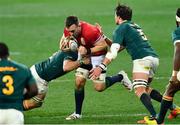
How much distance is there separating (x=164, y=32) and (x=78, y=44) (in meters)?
14.6

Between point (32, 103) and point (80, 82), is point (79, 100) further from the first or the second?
point (32, 103)

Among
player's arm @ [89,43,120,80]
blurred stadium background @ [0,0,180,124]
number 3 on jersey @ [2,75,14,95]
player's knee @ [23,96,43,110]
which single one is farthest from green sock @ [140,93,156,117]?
number 3 on jersey @ [2,75,14,95]

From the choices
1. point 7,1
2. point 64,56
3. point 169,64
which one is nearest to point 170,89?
point 64,56

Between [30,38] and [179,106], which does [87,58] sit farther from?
[30,38]

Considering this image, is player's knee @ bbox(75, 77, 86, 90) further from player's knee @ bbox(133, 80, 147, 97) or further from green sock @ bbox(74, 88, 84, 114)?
player's knee @ bbox(133, 80, 147, 97)

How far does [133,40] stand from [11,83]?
386 cm

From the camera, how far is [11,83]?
509 inches

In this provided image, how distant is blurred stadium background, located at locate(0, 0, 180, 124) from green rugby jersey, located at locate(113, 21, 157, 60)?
1313 millimetres

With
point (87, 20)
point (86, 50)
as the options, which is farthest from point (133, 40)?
point (87, 20)

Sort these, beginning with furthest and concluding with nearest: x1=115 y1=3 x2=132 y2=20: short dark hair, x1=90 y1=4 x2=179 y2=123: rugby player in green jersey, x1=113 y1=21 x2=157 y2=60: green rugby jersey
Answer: x1=115 y1=3 x2=132 y2=20: short dark hair
x1=113 y1=21 x2=157 y2=60: green rugby jersey
x1=90 y1=4 x2=179 y2=123: rugby player in green jersey

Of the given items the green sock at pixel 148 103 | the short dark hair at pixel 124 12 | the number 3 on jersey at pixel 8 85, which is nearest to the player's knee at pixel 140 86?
the green sock at pixel 148 103

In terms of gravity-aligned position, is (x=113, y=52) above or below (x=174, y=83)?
above

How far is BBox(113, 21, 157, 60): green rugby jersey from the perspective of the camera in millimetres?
16047

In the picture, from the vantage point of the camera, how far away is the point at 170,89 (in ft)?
51.6
